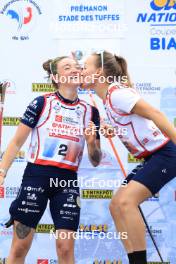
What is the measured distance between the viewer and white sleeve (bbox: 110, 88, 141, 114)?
2.59 m

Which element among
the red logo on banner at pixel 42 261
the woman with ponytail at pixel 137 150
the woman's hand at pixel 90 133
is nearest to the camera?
the woman with ponytail at pixel 137 150

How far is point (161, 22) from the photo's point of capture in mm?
3465

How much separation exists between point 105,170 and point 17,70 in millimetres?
989

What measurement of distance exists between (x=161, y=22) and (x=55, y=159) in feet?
4.41

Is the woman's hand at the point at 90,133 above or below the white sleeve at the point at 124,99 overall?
below

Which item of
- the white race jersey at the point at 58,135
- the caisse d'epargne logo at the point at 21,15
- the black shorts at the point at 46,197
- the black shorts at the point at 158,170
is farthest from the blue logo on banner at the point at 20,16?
the black shorts at the point at 158,170

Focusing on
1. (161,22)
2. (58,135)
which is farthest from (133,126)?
(161,22)

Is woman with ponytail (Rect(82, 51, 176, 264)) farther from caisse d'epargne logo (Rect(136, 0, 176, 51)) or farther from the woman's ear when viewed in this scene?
caisse d'epargne logo (Rect(136, 0, 176, 51))

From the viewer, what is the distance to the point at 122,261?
364 cm

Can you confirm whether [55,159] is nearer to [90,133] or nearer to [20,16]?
[90,133]

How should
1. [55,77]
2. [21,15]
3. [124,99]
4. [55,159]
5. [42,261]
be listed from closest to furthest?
[124,99] → [55,159] → [55,77] → [21,15] → [42,261]

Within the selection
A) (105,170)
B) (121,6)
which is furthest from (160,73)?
(105,170)

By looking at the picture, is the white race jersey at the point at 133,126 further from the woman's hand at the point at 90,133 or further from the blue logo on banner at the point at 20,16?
the blue logo on banner at the point at 20,16

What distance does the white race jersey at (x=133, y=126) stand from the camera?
104 inches
